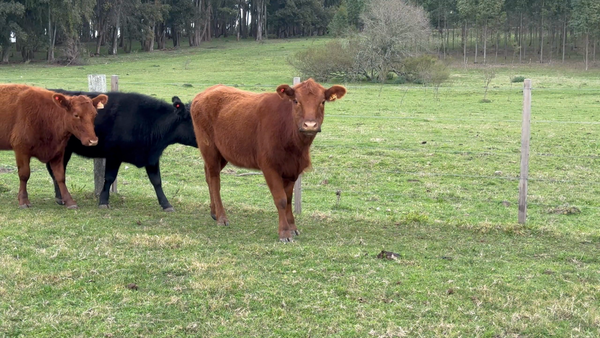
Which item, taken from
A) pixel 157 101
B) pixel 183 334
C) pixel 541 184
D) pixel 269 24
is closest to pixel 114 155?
pixel 157 101

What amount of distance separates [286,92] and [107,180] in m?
3.62

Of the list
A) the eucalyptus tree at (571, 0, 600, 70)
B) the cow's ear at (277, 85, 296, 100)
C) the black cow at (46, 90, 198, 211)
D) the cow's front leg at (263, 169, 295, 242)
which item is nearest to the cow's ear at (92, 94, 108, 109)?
the black cow at (46, 90, 198, 211)

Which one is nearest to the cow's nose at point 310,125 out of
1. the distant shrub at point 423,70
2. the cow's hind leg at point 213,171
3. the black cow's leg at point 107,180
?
the cow's hind leg at point 213,171

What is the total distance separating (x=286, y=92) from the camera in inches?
277

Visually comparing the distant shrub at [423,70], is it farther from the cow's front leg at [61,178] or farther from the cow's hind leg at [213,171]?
the cow's front leg at [61,178]

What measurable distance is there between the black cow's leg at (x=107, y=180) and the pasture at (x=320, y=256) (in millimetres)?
221

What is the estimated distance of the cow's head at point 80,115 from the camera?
879cm

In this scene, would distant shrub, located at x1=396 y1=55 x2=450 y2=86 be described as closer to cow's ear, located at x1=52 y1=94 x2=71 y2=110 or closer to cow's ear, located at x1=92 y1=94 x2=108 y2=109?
cow's ear, located at x1=92 y1=94 x2=108 y2=109

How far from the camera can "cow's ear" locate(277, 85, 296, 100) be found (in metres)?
6.97

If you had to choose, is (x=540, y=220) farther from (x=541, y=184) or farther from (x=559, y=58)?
(x=559, y=58)

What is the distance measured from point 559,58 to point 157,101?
63.2 m

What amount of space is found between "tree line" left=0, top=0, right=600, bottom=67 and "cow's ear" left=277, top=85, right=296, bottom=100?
130 feet

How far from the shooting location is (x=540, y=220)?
933cm

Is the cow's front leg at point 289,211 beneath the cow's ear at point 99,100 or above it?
beneath
